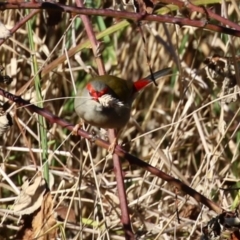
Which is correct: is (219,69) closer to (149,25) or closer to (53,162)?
(149,25)

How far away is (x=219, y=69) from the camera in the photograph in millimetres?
2131

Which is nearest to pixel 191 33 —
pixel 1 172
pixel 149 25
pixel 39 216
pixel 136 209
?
pixel 149 25

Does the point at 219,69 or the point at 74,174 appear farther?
the point at 74,174

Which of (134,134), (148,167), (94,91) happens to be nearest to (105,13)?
(148,167)

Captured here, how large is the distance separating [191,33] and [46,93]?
0.77 meters

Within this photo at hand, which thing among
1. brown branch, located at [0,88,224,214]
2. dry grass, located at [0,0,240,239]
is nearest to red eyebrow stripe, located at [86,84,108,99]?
dry grass, located at [0,0,240,239]

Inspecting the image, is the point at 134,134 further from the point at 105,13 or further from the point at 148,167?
the point at 105,13

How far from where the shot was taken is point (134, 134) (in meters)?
3.29

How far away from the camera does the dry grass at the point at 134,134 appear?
2596mm

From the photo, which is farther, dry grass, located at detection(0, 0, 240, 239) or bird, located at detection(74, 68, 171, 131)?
dry grass, located at detection(0, 0, 240, 239)

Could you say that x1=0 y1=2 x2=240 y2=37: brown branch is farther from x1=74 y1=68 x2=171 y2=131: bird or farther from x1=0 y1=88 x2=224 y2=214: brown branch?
x1=74 y1=68 x2=171 y2=131: bird

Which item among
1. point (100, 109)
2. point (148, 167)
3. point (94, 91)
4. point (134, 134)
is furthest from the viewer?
point (134, 134)

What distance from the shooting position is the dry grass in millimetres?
2596

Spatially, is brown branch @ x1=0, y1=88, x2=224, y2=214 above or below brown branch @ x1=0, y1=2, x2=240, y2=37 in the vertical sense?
below
